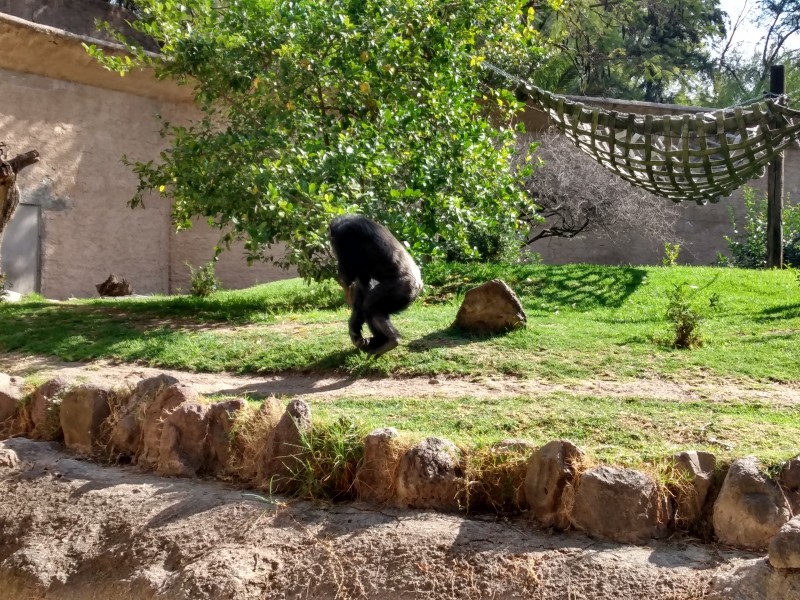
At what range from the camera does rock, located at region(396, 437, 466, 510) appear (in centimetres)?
479

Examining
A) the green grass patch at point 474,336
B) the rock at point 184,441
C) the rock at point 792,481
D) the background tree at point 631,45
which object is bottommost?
the rock at point 184,441

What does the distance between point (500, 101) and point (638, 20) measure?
18323 millimetres

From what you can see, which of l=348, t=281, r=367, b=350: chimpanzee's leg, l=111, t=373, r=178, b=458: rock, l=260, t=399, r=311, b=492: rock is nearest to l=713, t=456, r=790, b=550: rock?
l=260, t=399, r=311, b=492: rock

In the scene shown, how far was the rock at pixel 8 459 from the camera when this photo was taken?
248 inches

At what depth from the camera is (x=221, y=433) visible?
18.9 feet

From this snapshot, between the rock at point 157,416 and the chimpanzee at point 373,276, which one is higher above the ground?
the chimpanzee at point 373,276

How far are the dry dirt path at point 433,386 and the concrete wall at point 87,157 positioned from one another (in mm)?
6296

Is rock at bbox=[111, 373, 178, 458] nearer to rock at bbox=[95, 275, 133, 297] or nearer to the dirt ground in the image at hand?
the dirt ground

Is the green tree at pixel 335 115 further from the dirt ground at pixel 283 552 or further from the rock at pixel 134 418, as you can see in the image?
the dirt ground at pixel 283 552

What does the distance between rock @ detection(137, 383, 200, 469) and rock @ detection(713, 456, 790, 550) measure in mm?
3377

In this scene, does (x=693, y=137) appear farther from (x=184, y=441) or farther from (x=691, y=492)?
(x=184, y=441)

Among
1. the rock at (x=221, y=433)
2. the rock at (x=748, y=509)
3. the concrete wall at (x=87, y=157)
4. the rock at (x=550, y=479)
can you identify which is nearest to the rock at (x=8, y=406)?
the rock at (x=221, y=433)

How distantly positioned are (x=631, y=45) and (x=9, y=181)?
21.1 m

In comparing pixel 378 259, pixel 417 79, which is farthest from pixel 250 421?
pixel 417 79
